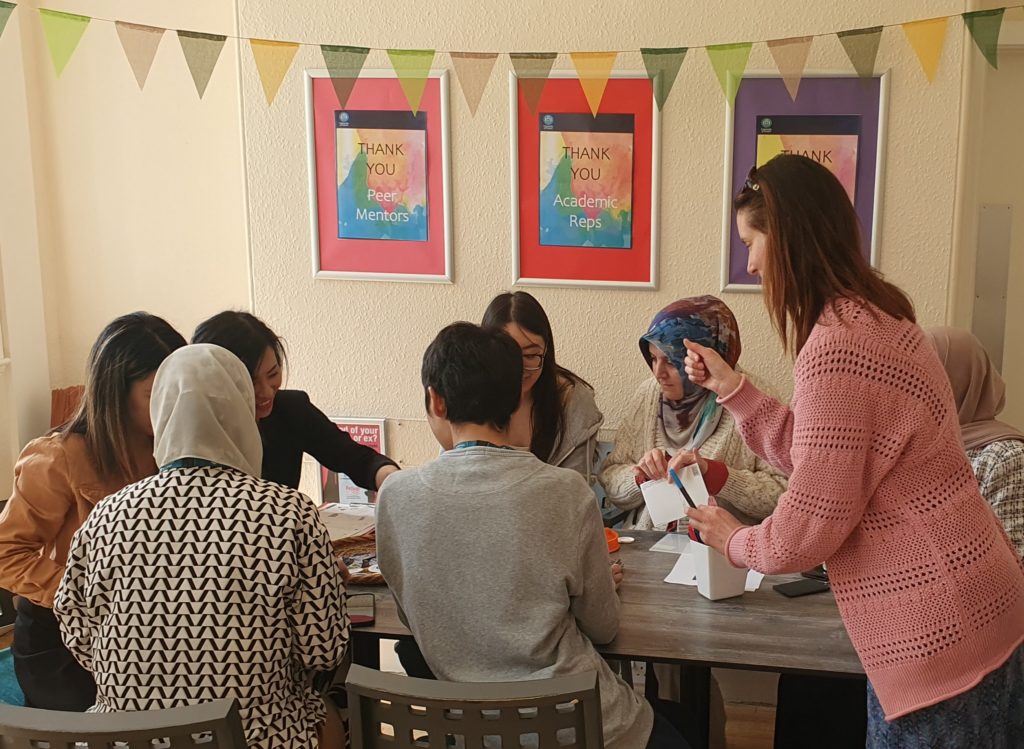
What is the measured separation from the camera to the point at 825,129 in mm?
3051

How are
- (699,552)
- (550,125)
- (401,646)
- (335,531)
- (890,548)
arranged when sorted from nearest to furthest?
1. (890,548)
2. (699,552)
3. (401,646)
4. (335,531)
5. (550,125)

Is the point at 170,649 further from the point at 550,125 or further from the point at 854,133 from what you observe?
the point at 854,133

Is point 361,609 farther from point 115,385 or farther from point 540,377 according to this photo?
point 540,377

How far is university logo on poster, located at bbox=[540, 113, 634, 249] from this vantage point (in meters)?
3.23

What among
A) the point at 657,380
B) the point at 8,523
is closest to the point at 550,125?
the point at 657,380

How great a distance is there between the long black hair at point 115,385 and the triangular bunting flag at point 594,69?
1.73m

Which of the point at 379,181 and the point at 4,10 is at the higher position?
the point at 4,10

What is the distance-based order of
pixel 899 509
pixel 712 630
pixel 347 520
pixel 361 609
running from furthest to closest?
pixel 347 520, pixel 361 609, pixel 712 630, pixel 899 509

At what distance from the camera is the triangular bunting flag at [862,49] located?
2.91 metres

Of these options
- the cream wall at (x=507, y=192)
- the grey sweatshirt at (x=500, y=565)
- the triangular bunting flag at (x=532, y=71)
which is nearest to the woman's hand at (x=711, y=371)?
the grey sweatshirt at (x=500, y=565)

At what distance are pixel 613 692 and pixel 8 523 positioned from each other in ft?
4.44

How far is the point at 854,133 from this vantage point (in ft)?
9.93

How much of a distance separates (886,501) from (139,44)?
103 inches

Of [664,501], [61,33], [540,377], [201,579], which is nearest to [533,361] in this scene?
[540,377]
